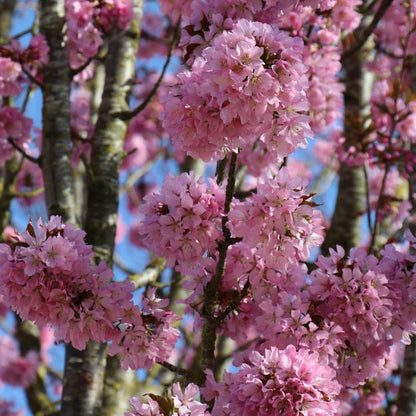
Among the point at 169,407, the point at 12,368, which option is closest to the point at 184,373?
the point at 169,407

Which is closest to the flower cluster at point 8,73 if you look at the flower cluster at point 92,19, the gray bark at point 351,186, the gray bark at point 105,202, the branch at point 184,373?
the flower cluster at point 92,19

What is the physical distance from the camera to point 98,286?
2.37 meters

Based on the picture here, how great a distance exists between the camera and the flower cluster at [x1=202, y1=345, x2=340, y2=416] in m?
2.11

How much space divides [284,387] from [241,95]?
90 centimetres

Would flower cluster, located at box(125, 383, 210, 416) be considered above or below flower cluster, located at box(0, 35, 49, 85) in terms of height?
below

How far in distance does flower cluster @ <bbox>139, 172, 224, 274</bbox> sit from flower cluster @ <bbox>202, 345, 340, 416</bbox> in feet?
1.49

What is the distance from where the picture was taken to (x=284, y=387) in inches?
83.4

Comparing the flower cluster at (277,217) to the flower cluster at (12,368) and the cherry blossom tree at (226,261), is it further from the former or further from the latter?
the flower cluster at (12,368)

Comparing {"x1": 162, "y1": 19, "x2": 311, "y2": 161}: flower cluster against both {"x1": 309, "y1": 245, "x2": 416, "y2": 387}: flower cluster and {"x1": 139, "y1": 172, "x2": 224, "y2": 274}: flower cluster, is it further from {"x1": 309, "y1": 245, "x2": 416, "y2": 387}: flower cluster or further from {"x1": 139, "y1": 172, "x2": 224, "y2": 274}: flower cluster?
{"x1": 309, "y1": 245, "x2": 416, "y2": 387}: flower cluster

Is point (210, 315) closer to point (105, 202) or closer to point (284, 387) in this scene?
point (284, 387)

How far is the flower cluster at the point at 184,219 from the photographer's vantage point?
2.40 metres

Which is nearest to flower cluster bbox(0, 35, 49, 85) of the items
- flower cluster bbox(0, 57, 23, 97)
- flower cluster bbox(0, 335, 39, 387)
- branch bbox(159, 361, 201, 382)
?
flower cluster bbox(0, 57, 23, 97)

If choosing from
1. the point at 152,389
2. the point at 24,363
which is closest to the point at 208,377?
the point at 152,389

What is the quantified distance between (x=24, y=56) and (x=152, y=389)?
250cm
